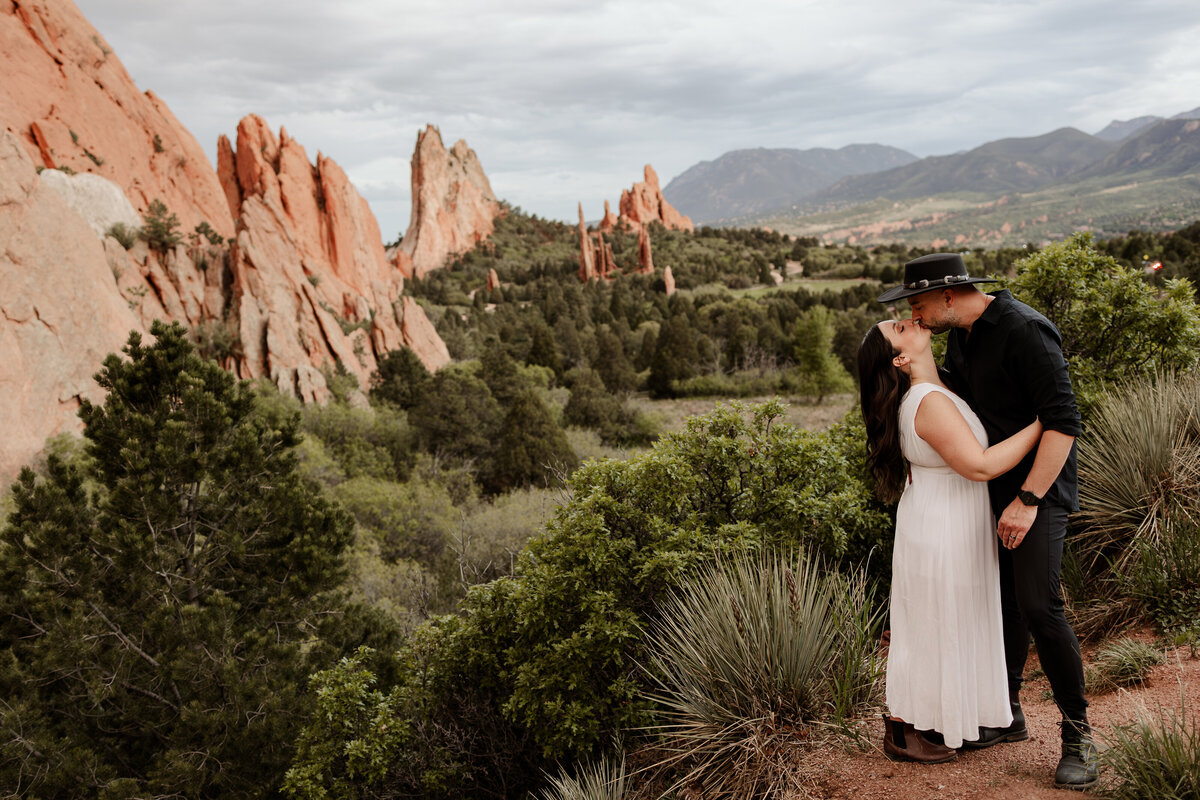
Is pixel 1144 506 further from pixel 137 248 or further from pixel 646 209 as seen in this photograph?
pixel 646 209

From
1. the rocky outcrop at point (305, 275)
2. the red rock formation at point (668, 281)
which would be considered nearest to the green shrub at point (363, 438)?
the rocky outcrop at point (305, 275)

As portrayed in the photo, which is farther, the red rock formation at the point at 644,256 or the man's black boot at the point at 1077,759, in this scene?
the red rock formation at the point at 644,256

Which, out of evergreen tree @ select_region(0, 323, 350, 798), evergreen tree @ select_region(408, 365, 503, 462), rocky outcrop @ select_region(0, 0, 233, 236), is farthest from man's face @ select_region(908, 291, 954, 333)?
rocky outcrop @ select_region(0, 0, 233, 236)

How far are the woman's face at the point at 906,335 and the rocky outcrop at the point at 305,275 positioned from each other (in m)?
31.3

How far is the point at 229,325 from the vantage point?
1243 inches

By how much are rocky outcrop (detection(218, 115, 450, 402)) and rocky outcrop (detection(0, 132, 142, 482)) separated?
843 cm

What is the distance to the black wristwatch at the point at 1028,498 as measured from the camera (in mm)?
2895

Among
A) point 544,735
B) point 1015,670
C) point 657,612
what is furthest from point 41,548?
point 1015,670

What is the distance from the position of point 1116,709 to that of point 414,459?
84.0ft

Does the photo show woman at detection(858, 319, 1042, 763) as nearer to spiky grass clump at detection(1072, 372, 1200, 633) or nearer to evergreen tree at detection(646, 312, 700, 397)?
spiky grass clump at detection(1072, 372, 1200, 633)

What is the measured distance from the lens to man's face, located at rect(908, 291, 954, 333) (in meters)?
3.22

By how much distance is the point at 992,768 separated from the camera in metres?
3.19

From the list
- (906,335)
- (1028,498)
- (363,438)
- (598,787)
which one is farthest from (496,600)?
(363,438)

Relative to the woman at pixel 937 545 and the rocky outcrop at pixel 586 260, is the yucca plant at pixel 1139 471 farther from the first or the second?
the rocky outcrop at pixel 586 260
